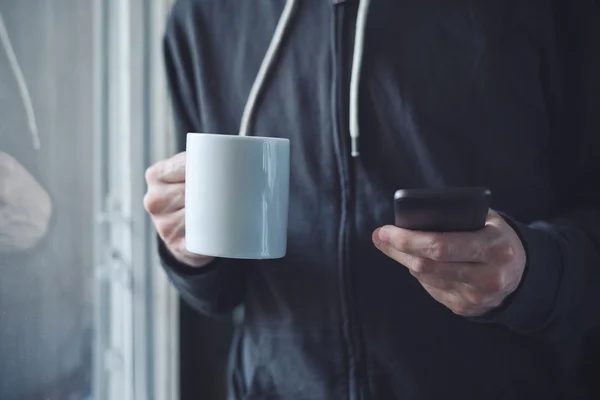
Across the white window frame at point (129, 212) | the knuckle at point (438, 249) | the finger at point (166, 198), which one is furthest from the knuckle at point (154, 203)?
the knuckle at point (438, 249)

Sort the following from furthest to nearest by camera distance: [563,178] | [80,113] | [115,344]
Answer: [115,344]
[80,113]
[563,178]

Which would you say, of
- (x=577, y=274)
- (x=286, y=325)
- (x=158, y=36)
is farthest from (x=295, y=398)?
(x=158, y=36)

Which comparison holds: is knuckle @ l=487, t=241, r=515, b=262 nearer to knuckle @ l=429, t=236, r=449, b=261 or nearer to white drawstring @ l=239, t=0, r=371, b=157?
knuckle @ l=429, t=236, r=449, b=261

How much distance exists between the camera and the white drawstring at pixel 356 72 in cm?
67

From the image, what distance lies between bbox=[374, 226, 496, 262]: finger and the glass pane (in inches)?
15.7

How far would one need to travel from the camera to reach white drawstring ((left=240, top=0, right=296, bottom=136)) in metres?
0.73

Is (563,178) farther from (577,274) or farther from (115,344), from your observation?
(115,344)

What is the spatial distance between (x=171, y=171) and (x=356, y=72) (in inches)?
9.6

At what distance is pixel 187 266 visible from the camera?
0.77 meters

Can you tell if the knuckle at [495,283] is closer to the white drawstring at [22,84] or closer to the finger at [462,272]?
the finger at [462,272]

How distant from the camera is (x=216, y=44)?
0.79m

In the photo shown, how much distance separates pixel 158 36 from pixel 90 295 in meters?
0.45

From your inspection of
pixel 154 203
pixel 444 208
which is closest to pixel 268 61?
pixel 154 203

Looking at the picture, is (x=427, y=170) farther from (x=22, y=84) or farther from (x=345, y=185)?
(x=22, y=84)
